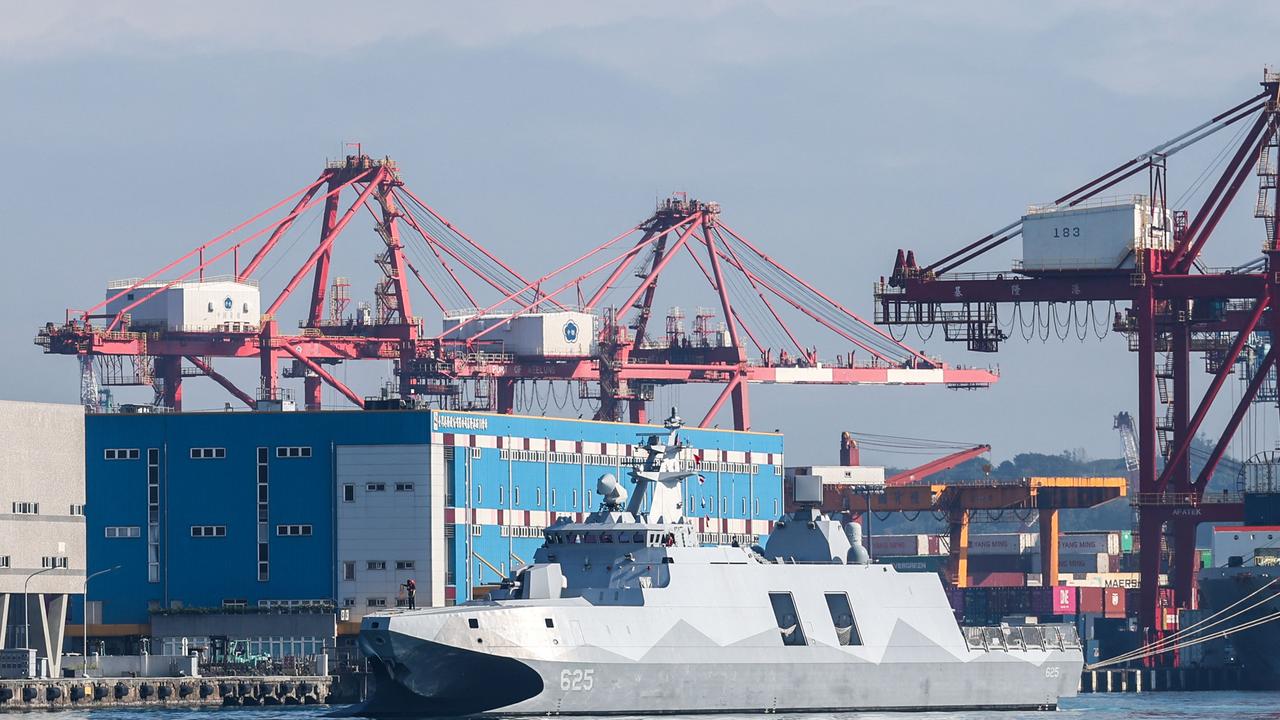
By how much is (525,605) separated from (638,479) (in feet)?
23.6

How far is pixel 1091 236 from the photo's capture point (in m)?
109

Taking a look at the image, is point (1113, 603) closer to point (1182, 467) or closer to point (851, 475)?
point (851, 475)

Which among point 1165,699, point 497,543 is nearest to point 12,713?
point 497,543

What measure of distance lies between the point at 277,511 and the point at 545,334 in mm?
55655

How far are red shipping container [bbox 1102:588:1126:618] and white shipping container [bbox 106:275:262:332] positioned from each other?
2719 inches

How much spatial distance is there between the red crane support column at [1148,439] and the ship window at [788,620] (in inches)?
1633

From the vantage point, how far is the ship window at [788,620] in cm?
6994

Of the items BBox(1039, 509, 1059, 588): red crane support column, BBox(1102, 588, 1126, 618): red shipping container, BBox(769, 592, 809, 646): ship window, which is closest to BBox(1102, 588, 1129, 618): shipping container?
BBox(1102, 588, 1126, 618): red shipping container

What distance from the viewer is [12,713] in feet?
265

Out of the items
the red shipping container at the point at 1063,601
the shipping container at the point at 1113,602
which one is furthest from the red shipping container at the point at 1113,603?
the red shipping container at the point at 1063,601

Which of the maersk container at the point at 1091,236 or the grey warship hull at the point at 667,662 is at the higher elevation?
the maersk container at the point at 1091,236

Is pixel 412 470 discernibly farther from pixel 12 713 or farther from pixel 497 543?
pixel 12 713

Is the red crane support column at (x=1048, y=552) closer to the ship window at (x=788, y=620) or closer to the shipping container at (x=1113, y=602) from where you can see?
the shipping container at (x=1113, y=602)

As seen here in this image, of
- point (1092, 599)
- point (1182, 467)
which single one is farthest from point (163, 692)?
point (1092, 599)
